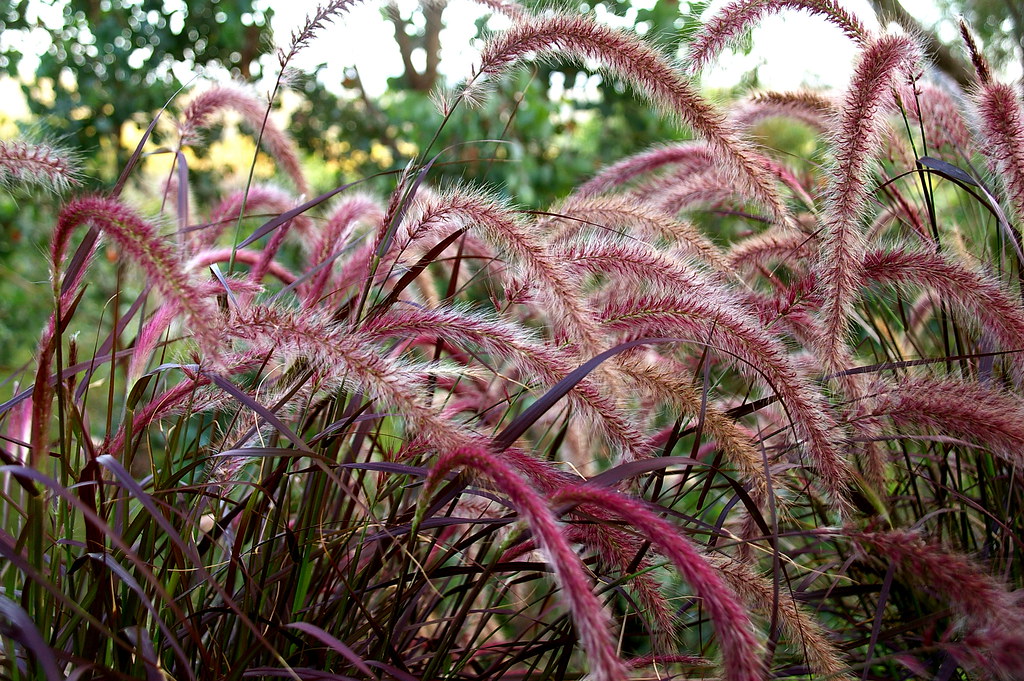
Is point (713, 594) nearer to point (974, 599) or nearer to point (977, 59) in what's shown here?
point (974, 599)

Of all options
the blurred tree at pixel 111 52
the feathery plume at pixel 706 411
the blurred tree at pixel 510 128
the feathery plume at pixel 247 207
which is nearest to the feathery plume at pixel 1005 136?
the feathery plume at pixel 706 411

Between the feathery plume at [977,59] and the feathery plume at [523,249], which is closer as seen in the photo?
the feathery plume at [523,249]

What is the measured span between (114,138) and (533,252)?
3.39m

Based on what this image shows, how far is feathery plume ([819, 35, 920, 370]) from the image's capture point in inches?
48.6

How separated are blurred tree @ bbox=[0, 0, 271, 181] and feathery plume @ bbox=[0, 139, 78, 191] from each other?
240 cm

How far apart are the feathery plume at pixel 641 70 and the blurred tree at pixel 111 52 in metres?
2.49

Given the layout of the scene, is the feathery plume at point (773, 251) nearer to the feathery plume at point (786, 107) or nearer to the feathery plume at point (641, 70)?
the feathery plume at point (641, 70)

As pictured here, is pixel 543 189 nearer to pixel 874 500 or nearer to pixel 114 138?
pixel 114 138

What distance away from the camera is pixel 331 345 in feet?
3.35

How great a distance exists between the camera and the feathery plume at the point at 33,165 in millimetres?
1299

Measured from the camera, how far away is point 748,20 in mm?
1440

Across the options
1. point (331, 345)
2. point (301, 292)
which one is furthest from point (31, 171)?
point (331, 345)

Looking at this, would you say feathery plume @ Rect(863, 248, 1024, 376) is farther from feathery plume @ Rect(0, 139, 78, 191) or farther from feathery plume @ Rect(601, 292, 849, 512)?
feathery plume @ Rect(0, 139, 78, 191)

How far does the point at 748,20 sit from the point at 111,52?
3.08 meters
